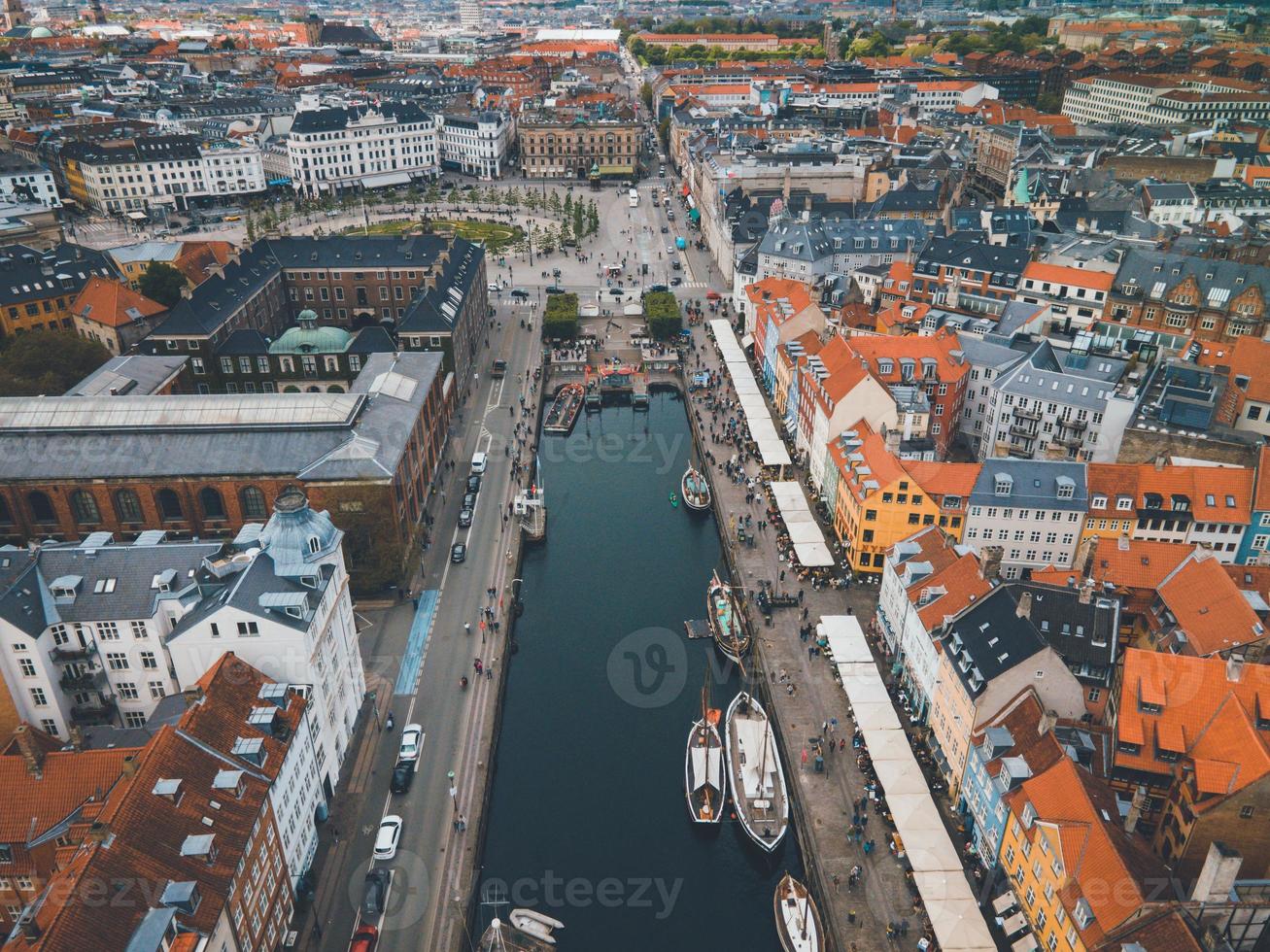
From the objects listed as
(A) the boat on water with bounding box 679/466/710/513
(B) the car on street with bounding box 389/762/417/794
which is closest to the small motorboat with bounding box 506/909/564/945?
(B) the car on street with bounding box 389/762/417/794

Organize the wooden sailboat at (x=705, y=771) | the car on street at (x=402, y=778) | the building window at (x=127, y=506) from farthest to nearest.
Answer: the building window at (x=127, y=506)
the wooden sailboat at (x=705, y=771)
the car on street at (x=402, y=778)

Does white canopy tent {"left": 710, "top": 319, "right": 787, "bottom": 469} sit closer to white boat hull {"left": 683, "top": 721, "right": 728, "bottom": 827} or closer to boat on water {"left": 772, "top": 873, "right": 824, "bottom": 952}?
white boat hull {"left": 683, "top": 721, "right": 728, "bottom": 827}

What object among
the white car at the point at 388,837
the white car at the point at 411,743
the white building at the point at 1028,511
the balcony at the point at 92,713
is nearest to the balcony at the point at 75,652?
the balcony at the point at 92,713

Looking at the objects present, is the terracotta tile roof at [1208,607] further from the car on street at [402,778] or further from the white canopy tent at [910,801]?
the car on street at [402,778]

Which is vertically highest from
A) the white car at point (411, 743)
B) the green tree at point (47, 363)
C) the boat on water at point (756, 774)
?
the green tree at point (47, 363)

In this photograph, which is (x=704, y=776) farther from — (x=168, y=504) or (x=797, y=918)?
(x=168, y=504)

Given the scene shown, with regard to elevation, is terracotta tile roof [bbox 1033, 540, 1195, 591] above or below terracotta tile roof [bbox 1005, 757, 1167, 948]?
below
